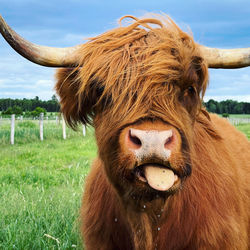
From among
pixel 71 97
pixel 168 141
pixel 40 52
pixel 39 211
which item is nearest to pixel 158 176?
pixel 168 141

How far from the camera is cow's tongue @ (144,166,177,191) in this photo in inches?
83.9

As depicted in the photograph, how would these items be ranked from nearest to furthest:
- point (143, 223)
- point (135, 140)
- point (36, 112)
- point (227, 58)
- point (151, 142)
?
1. point (151, 142)
2. point (135, 140)
3. point (143, 223)
4. point (227, 58)
5. point (36, 112)

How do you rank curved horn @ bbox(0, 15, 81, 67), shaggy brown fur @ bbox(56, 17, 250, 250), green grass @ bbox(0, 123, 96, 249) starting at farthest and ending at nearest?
green grass @ bbox(0, 123, 96, 249) → curved horn @ bbox(0, 15, 81, 67) → shaggy brown fur @ bbox(56, 17, 250, 250)

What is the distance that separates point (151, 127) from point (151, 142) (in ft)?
0.46

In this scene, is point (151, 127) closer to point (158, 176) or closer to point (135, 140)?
point (135, 140)

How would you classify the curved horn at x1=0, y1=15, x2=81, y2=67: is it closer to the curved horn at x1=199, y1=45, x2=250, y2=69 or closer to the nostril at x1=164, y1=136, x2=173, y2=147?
the curved horn at x1=199, y1=45, x2=250, y2=69

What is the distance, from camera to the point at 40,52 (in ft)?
9.31

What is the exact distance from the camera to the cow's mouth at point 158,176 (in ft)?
6.99

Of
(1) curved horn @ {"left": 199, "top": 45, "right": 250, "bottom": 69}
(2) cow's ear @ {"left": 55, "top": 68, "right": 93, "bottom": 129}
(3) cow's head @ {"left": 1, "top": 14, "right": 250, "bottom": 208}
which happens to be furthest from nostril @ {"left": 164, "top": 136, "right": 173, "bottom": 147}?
(1) curved horn @ {"left": 199, "top": 45, "right": 250, "bottom": 69}

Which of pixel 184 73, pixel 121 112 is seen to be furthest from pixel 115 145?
pixel 184 73

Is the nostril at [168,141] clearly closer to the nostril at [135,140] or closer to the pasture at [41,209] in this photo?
the nostril at [135,140]

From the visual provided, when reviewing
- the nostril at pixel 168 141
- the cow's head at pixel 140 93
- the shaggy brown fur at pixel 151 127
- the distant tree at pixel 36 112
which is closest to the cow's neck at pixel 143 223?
the shaggy brown fur at pixel 151 127

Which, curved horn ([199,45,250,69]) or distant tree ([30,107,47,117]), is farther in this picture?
distant tree ([30,107,47,117])

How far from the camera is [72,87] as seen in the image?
305 centimetres
